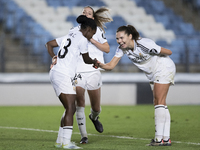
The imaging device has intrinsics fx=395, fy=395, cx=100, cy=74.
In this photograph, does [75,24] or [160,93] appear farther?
[75,24]

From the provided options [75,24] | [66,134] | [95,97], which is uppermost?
[75,24]

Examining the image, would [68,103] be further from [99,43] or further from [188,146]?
[188,146]

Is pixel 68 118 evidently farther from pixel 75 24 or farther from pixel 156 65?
pixel 75 24

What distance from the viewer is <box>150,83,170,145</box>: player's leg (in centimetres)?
502

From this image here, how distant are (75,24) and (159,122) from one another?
9.82 m

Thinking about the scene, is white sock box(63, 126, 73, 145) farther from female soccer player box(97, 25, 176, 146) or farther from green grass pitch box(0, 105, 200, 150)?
female soccer player box(97, 25, 176, 146)

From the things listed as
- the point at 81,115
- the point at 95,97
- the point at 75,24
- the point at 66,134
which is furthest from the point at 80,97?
the point at 75,24

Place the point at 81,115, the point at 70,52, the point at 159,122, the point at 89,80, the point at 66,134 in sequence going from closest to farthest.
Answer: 1. the point at 66,134
2. the point at 70,52
3. the point at 159,122
4. the point at 81,115
5. the point at 89,80

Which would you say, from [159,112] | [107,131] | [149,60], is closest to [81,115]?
[159,112]

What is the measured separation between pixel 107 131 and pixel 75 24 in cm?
825

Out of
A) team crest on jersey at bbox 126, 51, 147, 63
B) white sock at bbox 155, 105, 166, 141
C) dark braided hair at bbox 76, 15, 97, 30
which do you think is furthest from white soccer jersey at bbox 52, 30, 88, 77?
white sock at bbox 155, 105, 166, 141

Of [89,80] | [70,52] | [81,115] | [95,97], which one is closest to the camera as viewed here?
[70,52]

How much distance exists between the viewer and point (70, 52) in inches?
184

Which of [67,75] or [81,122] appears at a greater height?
[67,75]
